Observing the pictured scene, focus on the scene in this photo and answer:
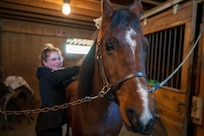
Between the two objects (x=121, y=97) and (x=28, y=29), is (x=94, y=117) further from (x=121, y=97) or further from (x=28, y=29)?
(x=28, y=29)

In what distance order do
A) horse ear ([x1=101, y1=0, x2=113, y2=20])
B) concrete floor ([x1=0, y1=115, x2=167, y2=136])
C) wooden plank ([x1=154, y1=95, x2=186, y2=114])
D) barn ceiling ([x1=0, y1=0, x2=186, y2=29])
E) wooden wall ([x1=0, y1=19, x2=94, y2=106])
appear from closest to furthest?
horse ear ([x1=101, y1=0, x2=113, y2=20]) < wooden plank ([x1=154, y1=95, x2=186, y2=114]) < concrete floor ([x1=0, y1=115, x2=167, y2=136]) < barn ceiling ([x1=0, y1=0, x2=186, y2=29]) < wooden wall ([x1=0, y1=19, x2=94, y2=106])

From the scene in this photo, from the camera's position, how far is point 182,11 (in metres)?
2.01

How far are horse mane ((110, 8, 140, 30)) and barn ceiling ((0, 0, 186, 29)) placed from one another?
1.86 metres

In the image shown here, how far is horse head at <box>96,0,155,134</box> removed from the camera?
0.74m

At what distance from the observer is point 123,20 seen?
2.93 feet

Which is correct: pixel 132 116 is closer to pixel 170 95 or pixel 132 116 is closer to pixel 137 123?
pixel 137 123

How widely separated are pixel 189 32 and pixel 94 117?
4.53 feet

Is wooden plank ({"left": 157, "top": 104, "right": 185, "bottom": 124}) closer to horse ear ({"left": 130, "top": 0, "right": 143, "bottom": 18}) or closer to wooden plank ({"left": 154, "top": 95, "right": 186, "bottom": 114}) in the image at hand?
wooden plank ({"left": 154, "top": 95, "right": 186, "bottom": 114})

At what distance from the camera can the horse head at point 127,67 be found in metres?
0.74

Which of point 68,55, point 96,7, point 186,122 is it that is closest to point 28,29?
point 68,55

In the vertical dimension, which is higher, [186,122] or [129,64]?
[129,64]

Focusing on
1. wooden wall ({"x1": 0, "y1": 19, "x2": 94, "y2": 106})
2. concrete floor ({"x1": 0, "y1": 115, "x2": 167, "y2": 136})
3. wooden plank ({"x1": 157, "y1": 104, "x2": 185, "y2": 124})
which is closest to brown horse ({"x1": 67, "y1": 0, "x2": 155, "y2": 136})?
wooden plank ({"x1": 157, "y1": 104, "x2": 185, "y2": 124})

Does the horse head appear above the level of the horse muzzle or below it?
above

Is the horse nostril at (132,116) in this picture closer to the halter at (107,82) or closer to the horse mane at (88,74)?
the halter at (107,82)
